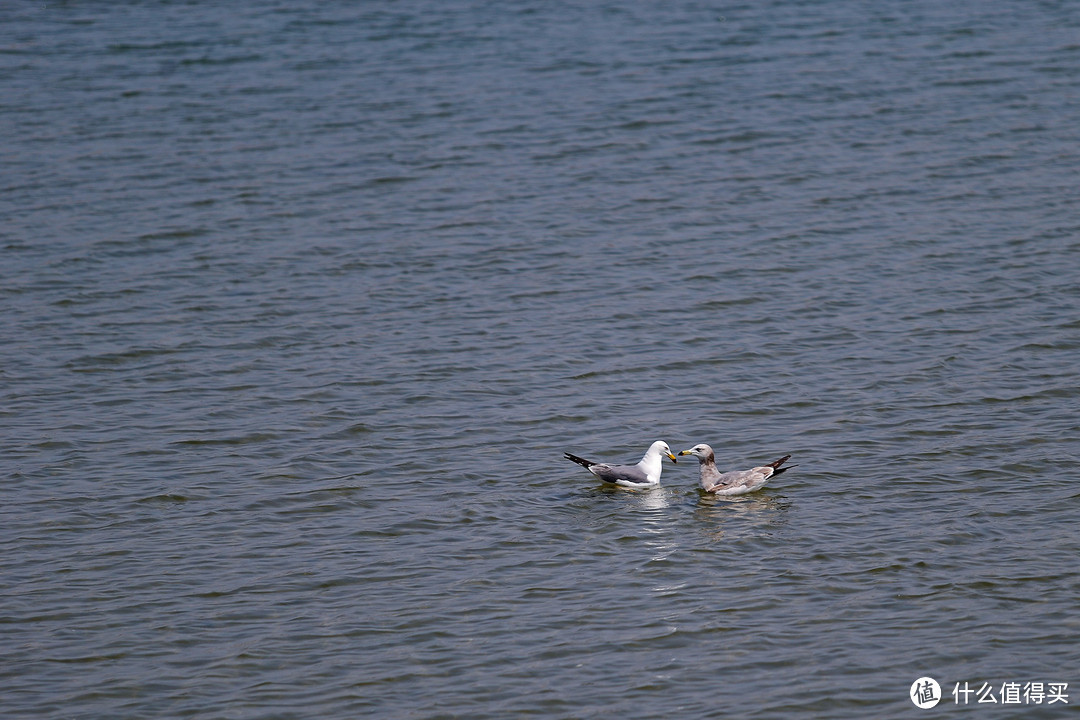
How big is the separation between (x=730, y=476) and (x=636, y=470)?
1007mm

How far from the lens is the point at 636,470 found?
1348cm

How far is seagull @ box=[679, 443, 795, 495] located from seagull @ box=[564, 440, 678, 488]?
272 mm

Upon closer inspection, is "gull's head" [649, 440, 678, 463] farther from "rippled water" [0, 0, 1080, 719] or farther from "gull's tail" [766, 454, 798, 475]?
"gull's tail" [766, 454, 798, 475]

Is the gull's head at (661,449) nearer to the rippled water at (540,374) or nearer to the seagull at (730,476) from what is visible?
the seagull at (730,476)

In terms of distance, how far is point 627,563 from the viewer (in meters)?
11.9

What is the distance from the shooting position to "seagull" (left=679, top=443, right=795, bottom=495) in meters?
13.0

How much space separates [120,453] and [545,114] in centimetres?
1469

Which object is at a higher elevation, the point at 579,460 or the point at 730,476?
the point at 579,460

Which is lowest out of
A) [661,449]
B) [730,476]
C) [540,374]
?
[730,476]

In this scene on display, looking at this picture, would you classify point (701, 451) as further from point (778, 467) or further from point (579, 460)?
point (579, 460)

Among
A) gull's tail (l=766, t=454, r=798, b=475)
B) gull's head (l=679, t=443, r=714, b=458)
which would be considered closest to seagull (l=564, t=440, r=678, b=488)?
gull's head (l=679, t=443, r=714, b=458)

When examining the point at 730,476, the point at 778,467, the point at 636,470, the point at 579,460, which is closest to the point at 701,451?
the point at 730,476

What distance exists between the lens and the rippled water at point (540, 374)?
1055 centimetres

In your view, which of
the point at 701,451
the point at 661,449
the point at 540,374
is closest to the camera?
the point at 701,451
